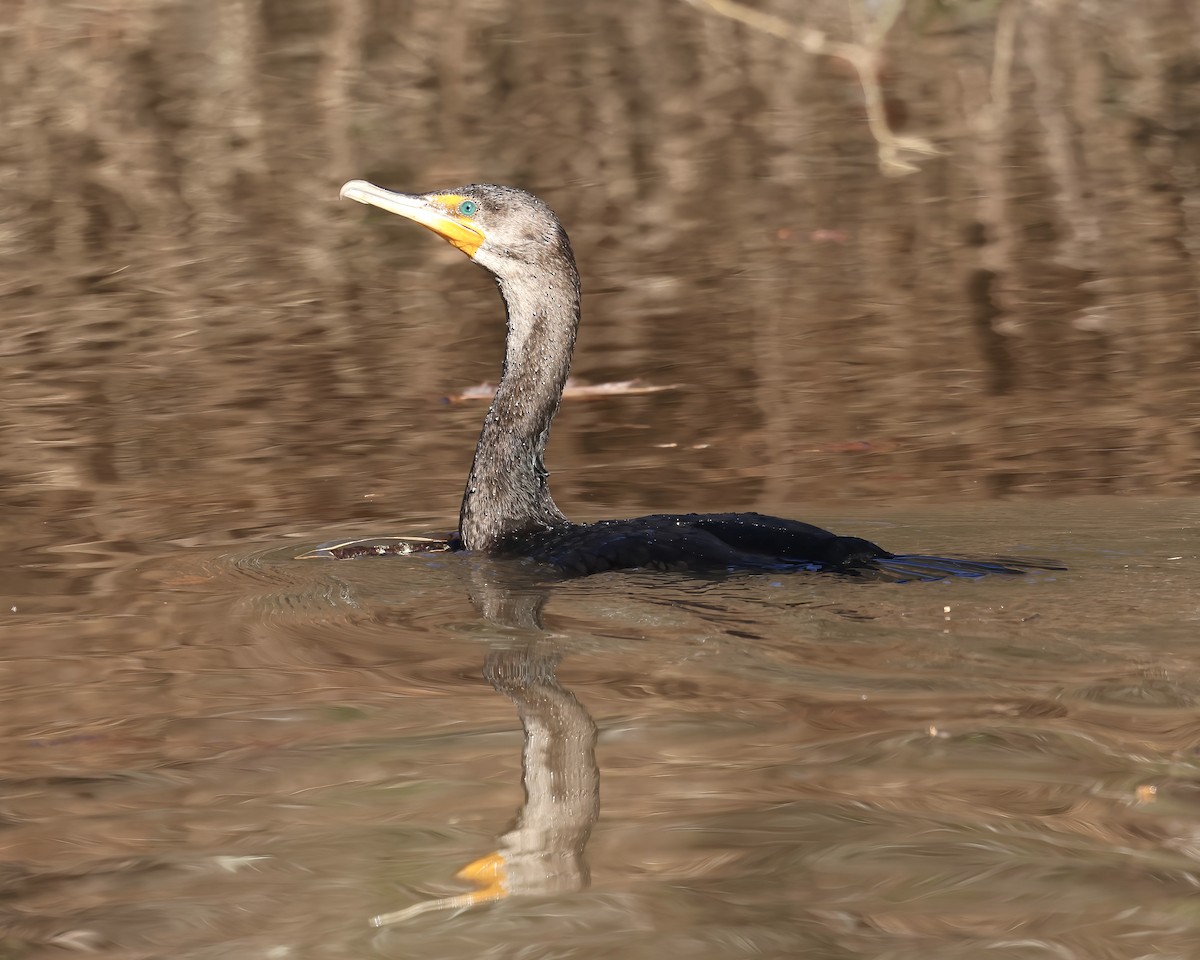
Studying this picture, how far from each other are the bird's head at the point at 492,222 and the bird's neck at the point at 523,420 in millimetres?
79

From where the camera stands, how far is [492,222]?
20.6ft

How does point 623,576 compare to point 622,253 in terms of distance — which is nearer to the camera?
point 623,576

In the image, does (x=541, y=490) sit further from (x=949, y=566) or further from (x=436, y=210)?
(x=949, y=566)

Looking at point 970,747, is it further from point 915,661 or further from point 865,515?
point 865,515

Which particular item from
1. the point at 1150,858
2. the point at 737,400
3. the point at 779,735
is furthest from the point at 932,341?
the point at 1150,858

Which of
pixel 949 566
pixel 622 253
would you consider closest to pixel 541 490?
pixel 949 566

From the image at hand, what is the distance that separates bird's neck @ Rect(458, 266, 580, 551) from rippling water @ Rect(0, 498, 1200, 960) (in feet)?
1.31

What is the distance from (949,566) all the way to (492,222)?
2027 millimetres

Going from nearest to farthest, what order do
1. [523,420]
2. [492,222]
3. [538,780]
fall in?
[538,780] → [523,420] → [492,222]

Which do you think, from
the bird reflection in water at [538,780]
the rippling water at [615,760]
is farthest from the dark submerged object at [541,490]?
the bird reflection in water at [538,780]

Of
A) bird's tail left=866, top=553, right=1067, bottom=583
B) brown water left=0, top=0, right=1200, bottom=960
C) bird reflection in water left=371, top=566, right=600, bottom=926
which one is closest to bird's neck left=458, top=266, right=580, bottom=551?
brown water left=0, top=0, right=1200, bottom=960

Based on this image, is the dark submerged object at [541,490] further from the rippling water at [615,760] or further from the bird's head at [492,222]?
the rippling water at [615,760]

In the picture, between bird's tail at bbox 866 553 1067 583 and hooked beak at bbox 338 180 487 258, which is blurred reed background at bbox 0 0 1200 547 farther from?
bird's tail at bbox 866 553 1067 583

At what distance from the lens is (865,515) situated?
6055 millimetres
